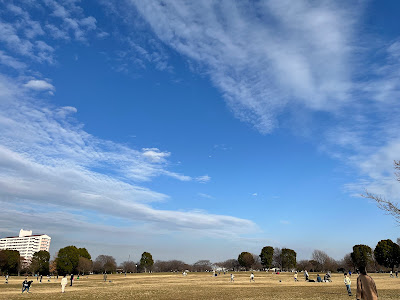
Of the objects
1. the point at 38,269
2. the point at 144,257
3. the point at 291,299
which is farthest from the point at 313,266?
the point at 291,299

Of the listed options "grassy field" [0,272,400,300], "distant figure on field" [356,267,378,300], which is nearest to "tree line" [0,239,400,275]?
"grassy field" [0,272,400,300]

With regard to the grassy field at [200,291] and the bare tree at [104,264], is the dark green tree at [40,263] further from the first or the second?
the grassy field at [200,291]

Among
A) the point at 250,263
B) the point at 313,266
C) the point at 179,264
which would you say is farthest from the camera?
the point at 179,264

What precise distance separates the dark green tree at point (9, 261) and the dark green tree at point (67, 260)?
1571cm

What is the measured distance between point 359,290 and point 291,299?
530 inches

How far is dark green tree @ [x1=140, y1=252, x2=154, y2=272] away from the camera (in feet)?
497

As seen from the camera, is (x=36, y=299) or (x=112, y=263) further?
(x=112, y=263)

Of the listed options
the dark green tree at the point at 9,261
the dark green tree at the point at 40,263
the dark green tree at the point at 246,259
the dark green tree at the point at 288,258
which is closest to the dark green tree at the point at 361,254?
the dark green tree at the point at 288,258

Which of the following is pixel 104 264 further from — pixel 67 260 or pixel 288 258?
pixel 288 258

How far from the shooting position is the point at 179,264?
654ft

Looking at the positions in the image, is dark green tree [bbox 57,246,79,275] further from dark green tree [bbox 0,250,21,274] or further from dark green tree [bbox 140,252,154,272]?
dark green tree [bbox 140,252,154,272]

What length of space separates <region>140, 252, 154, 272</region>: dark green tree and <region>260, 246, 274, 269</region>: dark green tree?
56.4 metres

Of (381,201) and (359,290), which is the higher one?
(381,201)

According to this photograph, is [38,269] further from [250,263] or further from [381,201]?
[381,201]
